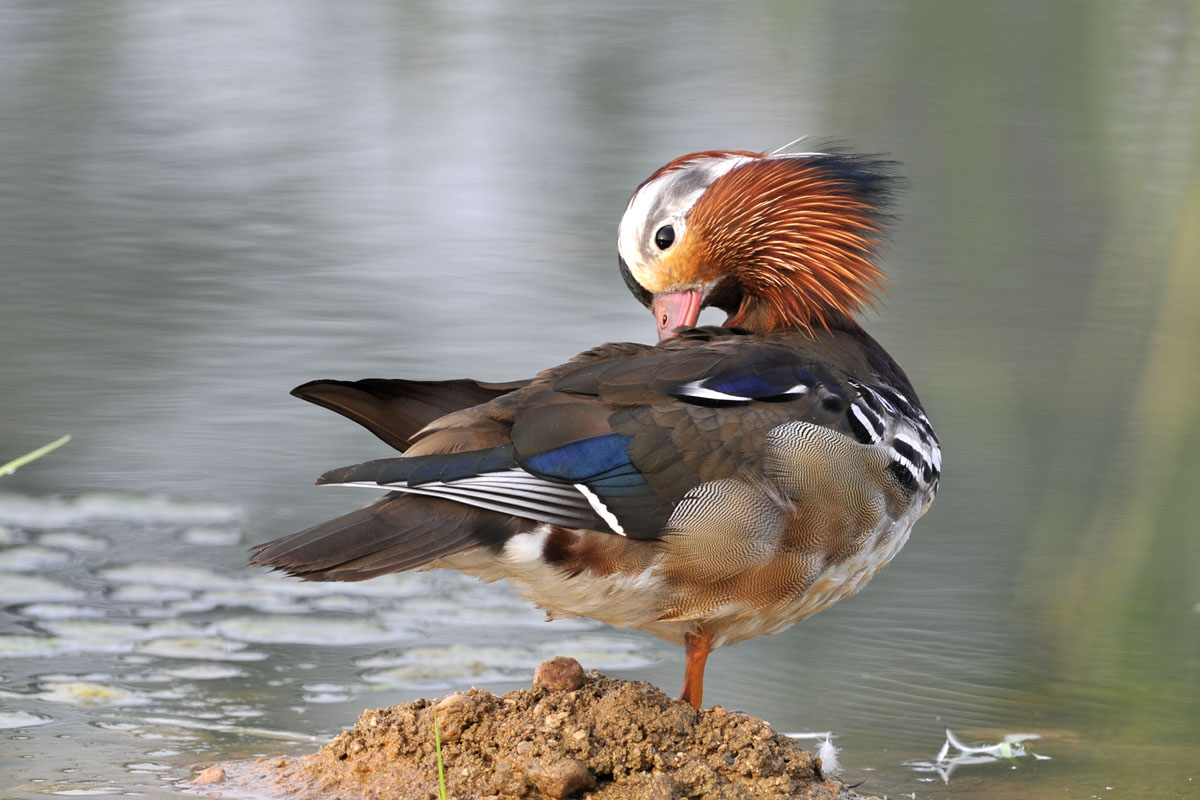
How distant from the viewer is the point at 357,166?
25.0 feet

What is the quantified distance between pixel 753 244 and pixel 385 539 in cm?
127

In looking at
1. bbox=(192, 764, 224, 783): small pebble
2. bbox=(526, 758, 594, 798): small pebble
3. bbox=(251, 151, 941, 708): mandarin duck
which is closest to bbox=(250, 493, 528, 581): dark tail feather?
bbox=(251, 151, 941, 708): mandarin duck

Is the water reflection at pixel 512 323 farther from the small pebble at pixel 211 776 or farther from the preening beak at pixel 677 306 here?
the preening beak at pixel 677 306

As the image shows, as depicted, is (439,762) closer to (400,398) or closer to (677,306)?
(400,398)

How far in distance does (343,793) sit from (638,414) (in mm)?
797

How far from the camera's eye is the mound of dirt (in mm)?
2432

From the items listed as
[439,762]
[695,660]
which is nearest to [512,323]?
[695,660]

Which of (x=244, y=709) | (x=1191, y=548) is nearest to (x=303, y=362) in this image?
(x=244, y=709)

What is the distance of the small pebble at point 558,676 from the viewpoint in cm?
259

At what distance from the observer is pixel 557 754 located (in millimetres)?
2424

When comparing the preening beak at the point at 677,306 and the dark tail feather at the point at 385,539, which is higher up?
the preening beak at the point at 677,306

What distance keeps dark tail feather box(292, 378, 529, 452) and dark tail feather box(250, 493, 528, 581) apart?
1.23 feet

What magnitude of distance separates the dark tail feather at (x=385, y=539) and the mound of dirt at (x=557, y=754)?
11.6 inches

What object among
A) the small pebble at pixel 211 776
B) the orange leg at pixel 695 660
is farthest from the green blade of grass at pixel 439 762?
the orange leg at pixel 695 660
